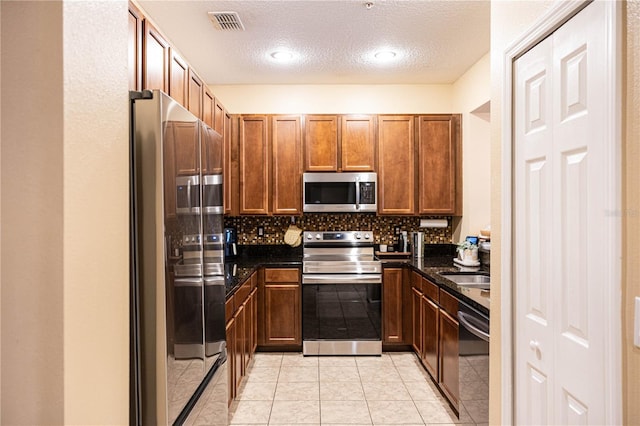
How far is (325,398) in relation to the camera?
304 cm

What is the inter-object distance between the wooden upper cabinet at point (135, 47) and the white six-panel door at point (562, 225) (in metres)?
1.55

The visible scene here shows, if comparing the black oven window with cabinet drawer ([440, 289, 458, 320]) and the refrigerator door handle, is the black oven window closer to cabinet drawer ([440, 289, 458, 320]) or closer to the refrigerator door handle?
cabinet drawer ([440, 289, 458, 320])

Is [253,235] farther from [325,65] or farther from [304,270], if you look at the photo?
[325,65]

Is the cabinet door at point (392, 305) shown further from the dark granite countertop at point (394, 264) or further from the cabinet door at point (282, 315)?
the cabinet door at point (282, 315)

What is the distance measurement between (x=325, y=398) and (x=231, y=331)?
934mm

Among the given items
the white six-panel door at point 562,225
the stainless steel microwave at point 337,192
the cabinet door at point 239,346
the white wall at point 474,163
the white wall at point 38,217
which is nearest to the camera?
the white wall at point 38,217

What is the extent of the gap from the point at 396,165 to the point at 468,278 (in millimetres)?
1398

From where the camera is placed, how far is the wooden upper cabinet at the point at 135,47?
167cm

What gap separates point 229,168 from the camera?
401 centimetres

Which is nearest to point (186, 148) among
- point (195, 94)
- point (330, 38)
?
point (195, 94)

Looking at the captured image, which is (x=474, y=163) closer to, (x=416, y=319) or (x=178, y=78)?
(x=416, y=319)

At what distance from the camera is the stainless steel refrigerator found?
139 cm

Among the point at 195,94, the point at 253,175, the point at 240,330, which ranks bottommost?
the point at 240,330

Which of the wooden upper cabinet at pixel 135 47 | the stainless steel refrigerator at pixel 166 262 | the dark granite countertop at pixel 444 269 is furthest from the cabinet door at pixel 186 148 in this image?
the dark granite countertop at pixel 444 269
